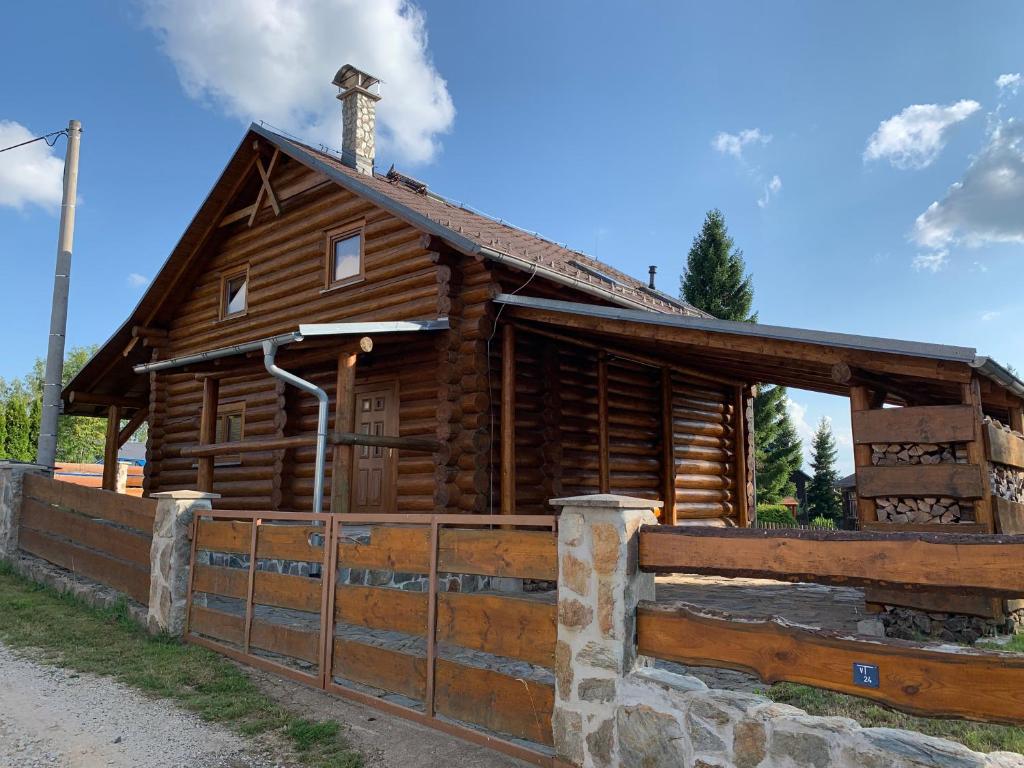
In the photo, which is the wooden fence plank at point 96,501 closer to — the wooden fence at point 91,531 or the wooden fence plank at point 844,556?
the wooden fence at point 91,531

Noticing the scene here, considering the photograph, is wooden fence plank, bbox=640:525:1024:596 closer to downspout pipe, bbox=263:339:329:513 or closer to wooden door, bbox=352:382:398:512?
downspout pipe, bbox=263:339:329:513

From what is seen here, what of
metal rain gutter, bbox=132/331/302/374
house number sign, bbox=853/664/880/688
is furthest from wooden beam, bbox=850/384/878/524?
metal rain gutter, bbox=132/331/302/374

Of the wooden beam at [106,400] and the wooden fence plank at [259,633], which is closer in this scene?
the wooden fence plank at [259,633]

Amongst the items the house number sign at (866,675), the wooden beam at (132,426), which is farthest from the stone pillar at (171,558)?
the wooden beam at (132,426)

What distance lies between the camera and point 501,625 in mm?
4480

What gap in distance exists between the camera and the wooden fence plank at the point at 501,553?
14.1 feet

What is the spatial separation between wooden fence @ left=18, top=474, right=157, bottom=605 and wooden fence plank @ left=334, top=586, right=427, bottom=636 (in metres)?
3.45

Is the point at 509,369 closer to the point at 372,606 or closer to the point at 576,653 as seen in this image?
the point at 372,606

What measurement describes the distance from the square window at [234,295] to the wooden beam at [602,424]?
7148 millimetres

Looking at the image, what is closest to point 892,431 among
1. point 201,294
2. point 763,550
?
point 763,550

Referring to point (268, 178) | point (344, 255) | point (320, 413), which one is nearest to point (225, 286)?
point (268, 178)

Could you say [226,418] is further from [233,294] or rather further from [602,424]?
[602,424]

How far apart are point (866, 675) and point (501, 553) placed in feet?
6.82

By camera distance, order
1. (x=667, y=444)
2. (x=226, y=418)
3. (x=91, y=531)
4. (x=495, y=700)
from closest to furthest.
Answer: (x=495, y=700) → (x=91, y=531) → (x=667, y=444) → (x=226, y=418)
